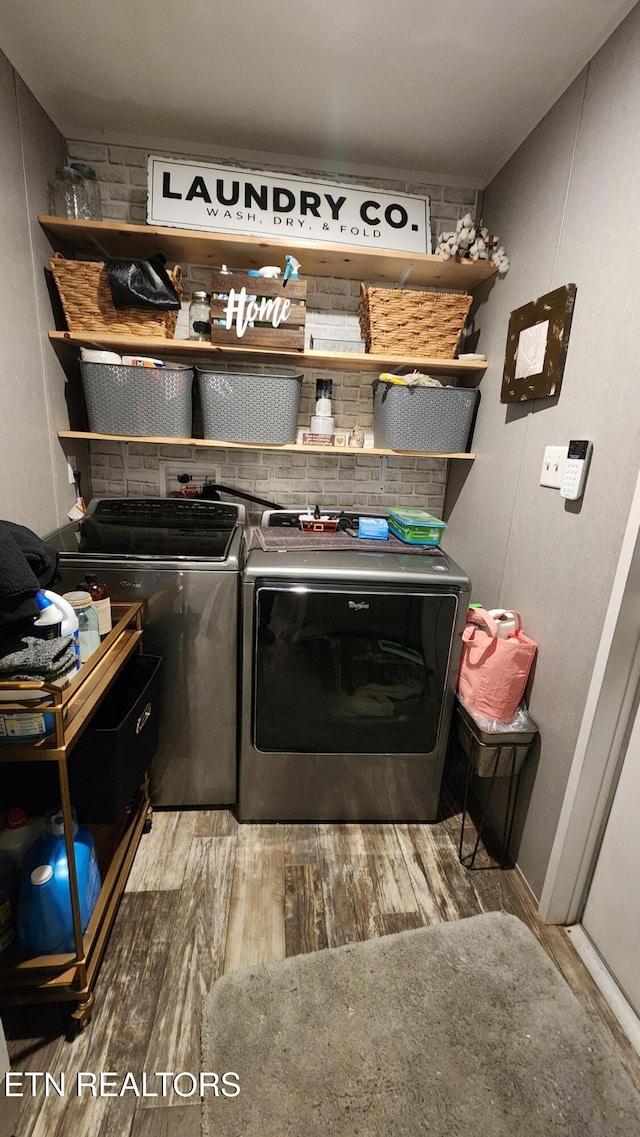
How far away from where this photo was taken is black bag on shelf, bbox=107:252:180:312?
157 centimetres

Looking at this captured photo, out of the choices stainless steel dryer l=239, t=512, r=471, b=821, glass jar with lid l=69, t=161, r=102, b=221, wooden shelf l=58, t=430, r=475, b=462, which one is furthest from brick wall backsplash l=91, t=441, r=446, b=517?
glass jar with lid l=69, t=161, r=102, b=221

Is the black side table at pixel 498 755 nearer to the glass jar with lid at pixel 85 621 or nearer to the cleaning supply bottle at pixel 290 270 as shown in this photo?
the glass jar with lid at pixel 85 621

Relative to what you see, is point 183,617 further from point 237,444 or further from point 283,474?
point 283,474

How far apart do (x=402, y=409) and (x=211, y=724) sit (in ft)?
4.49

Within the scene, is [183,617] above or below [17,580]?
below

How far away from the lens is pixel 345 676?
1.63 m

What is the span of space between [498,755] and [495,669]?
27 cm

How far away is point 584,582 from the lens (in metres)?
1.25

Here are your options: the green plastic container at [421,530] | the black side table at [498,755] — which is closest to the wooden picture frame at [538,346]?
the green plastic container at [421,530]

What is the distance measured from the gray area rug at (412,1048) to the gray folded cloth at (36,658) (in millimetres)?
962

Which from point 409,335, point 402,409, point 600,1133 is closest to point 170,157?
point 409,335

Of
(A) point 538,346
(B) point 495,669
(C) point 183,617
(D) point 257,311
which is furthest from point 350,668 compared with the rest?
(D) point 257,311

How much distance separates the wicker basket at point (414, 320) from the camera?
1.72 meters

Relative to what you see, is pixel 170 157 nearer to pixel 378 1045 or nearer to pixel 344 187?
pixel 344 187
